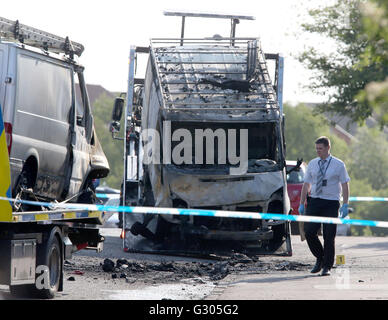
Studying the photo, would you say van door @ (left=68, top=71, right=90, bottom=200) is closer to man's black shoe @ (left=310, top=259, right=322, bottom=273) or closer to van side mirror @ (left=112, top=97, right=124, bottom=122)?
man's black shoe @ (left=310, top=259, right=322, bottom=273)

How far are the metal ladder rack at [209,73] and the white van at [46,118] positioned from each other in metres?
3.52

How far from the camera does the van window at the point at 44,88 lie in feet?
34.4

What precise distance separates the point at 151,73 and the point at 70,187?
19.4ft

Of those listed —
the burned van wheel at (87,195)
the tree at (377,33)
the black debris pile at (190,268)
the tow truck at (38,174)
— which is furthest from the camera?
the black debris pile at (190,268)

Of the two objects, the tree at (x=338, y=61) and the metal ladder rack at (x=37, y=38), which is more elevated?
the tree at (x=338, y=61)

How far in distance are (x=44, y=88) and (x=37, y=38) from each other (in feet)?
3.11

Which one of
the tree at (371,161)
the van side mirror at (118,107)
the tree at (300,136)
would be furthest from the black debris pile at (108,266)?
the tree at (371,161)

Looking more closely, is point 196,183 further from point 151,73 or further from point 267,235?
point 151,73

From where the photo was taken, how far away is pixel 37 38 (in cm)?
1183

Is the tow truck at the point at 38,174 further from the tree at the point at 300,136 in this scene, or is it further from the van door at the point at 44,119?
the tree at the point at 300,136

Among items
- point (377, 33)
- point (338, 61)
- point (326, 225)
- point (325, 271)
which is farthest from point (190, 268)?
point (338, 61)

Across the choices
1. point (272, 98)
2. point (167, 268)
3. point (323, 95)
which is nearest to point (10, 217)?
point (167, 268)

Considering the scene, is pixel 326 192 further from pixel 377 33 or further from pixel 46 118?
pixel 377 33

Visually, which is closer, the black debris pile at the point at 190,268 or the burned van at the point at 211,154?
the black debris pile at the point at 190,268
